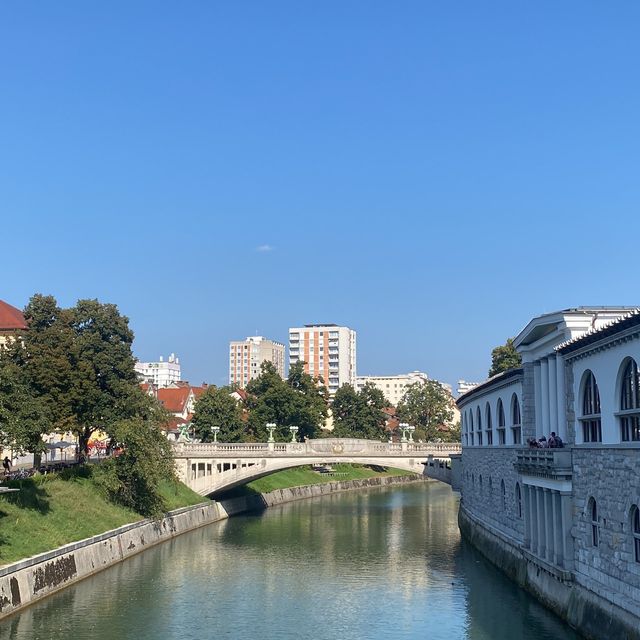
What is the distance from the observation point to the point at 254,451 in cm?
7838

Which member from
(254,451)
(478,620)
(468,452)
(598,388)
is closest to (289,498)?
(254,451)

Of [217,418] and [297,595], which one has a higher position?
[217,418]

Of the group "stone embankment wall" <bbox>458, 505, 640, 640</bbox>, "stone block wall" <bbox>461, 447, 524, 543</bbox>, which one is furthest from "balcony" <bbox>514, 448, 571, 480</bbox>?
"stone embankment wall" <bbox>458, 505, 640, 640</bbox>

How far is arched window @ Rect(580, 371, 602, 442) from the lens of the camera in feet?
106

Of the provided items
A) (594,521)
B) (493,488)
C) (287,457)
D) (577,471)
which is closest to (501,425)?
(493,488)

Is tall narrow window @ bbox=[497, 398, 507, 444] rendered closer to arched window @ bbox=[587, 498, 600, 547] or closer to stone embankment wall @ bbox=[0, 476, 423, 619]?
arched window @ bbox=[587, 498, 600, 547]

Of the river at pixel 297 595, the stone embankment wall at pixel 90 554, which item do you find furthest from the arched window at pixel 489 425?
the stone embankment wall at pixel 90 554

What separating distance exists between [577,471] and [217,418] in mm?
71969

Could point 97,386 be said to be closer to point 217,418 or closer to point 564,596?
point 217,418

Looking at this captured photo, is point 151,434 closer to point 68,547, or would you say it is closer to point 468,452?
point 68,547

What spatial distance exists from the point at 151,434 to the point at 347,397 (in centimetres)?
7683

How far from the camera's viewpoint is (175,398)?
15988 centimetres

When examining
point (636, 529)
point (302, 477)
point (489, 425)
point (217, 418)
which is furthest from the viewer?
point (302, 477)

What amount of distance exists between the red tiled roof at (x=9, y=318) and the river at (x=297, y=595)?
152 ft
